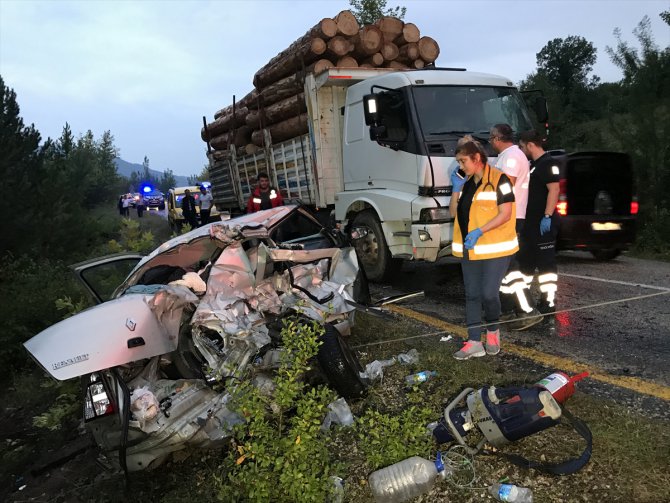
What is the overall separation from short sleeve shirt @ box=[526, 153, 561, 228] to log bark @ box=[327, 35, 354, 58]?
3.39 metres

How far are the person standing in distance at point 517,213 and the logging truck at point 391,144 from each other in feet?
2.86

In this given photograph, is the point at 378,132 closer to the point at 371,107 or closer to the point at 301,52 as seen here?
the point at 371,107

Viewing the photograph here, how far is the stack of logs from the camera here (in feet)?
22.1

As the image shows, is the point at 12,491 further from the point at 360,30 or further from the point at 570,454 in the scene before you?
the point at 360,30

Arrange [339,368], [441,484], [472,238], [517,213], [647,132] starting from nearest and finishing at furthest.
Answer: [441,484] < [339,368] < [472,238] < [517,213] < [647,132]

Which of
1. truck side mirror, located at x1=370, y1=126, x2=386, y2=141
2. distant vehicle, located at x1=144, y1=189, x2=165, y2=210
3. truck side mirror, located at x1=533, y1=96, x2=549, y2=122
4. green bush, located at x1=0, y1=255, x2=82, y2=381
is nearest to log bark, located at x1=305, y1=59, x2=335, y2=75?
truck side mirror, located at x1=370, y1=126, x2=386, y2=141

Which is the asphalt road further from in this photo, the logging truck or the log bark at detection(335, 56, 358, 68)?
the log bark at detection(335, 56, 358, 68)

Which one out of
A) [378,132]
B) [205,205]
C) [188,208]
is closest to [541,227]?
[378,132]

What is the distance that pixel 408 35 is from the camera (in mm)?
7098

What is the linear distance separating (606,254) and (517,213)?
400 cm

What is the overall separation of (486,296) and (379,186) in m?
2.51

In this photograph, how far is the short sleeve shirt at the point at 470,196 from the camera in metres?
3.61

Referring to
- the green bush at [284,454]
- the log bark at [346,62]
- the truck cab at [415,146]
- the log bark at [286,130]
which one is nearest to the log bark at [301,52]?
the log bark at [346,62]

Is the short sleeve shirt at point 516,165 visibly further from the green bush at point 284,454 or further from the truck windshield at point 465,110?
the green bush at point 284,454
